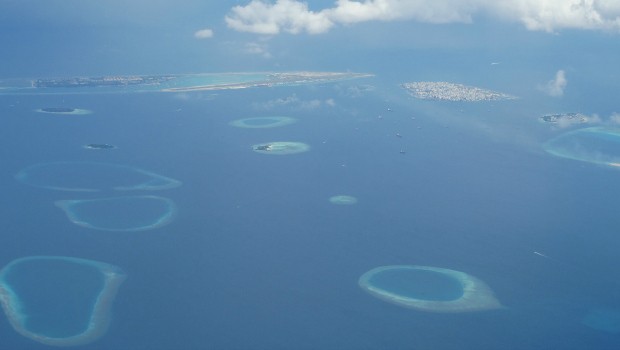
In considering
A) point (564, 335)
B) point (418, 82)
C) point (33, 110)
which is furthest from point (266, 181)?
point (418, 82)

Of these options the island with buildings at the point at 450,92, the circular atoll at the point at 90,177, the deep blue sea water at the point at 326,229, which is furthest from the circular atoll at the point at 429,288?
the island with buildings at the point at 450,92

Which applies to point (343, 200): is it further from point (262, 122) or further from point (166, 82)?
point (166, 82)

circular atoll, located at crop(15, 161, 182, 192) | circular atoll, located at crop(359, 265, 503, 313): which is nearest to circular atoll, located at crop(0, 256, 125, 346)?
circular atoll, located at crop(15, 161, 182, 192)

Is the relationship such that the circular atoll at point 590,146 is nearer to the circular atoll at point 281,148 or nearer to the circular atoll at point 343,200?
the circular atoll at point 281,148

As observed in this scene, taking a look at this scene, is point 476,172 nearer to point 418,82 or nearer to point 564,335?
point 564,335

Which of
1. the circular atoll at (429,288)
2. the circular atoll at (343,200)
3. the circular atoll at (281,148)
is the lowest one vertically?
the circular atoll at (429,288)

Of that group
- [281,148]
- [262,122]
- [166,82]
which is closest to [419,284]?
[281,148]

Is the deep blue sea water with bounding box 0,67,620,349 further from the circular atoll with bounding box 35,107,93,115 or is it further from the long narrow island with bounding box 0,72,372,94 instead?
the long narrow island with bounding box 0,72,372,94
